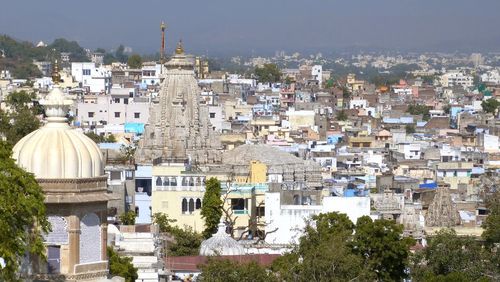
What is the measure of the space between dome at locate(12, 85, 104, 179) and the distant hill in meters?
100

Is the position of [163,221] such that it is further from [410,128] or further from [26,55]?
[26,55]

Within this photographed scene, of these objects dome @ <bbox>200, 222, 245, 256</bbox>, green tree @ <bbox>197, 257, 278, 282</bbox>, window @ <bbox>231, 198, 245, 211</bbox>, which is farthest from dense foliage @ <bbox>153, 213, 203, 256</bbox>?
green tree @ <bbox>197, 257, 278, 282</bbox>

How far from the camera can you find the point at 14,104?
7312 cm

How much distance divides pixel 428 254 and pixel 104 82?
5871 cm

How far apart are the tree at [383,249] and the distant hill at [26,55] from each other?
87.8 meters

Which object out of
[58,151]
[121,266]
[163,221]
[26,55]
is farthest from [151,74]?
[58,151]

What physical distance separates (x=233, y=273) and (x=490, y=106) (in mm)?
78009

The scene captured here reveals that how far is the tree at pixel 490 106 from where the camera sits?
98250 mm

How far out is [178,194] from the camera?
40219 mm

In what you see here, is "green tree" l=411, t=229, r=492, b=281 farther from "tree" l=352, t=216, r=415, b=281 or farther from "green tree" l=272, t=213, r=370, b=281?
"green tree" l=272, t=213, r=370, b=281

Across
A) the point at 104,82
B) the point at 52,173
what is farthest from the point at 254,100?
the point at 52,173

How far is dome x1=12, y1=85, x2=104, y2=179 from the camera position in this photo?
15.1 meters

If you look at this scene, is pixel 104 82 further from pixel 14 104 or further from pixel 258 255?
pixel 258 255

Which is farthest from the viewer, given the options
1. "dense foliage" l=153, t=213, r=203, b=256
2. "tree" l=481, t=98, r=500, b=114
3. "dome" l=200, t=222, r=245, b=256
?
"tree" l=481, t=98, r=500, b=114
